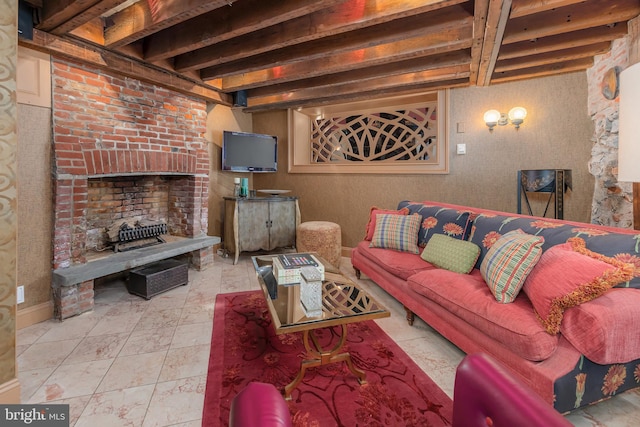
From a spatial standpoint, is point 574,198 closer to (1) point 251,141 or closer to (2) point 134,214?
(1) point 251,141

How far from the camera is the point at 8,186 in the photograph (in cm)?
144

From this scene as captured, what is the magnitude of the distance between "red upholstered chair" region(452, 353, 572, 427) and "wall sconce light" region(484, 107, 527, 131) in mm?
3287

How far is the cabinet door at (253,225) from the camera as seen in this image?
13.0 ft

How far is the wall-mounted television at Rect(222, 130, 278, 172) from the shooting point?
407 centimetres

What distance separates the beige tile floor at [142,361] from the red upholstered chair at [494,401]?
85cm

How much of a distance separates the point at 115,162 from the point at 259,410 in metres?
3.00

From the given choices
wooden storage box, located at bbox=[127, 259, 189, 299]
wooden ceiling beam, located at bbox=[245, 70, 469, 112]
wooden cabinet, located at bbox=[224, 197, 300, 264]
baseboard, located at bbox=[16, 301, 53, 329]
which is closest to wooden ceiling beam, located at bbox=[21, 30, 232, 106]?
wooden ceiling beam, located at bbox=[245, 70, 469, 112]

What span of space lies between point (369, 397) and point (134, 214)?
3253mm

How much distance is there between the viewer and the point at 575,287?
1332mm

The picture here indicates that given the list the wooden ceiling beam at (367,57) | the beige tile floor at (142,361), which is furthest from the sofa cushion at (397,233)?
the wooden ceiling beam at (367,57)

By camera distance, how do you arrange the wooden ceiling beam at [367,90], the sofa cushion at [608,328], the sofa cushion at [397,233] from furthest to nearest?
the wooden ceiling beam at [367,90] → the sofa cushion at [397,233] → the sofa cushion at [608,328]

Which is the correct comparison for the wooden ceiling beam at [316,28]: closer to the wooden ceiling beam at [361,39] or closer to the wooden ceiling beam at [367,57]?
the wooden ceiling beam at [361,39]

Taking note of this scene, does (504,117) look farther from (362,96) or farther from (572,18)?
(362,96)

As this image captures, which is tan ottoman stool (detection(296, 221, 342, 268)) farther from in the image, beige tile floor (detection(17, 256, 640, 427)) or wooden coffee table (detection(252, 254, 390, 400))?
wooden coffee table (detection(252, 254, 390, 400))
